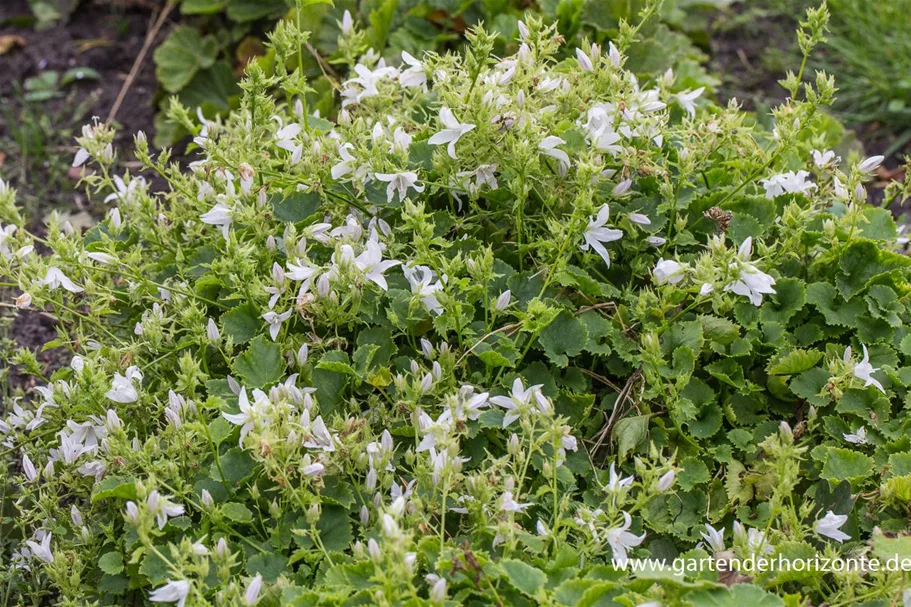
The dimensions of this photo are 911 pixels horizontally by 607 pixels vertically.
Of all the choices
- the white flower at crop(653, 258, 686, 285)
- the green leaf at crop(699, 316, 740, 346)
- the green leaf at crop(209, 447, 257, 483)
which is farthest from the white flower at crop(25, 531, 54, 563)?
the green leaf at crop(699, 316, 740, 346)

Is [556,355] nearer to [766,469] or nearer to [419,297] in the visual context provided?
[419,297]

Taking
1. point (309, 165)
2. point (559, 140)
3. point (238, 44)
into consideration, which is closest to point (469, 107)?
point (559, 140)

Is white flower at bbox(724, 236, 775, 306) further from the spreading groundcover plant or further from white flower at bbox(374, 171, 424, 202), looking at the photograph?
white flower at bbox(374, 171, 424, 202)

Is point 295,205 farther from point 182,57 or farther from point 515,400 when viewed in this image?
point 182,57

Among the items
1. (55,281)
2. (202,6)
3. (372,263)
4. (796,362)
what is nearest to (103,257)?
(55,281)

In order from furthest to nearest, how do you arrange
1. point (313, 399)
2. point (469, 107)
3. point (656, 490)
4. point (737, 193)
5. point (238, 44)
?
point (238, 44), point (737, 193), point (469, 107), point (313, 399), point (656, 490)

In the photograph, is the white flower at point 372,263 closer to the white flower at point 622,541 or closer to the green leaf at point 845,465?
the white flower at point 622,541
